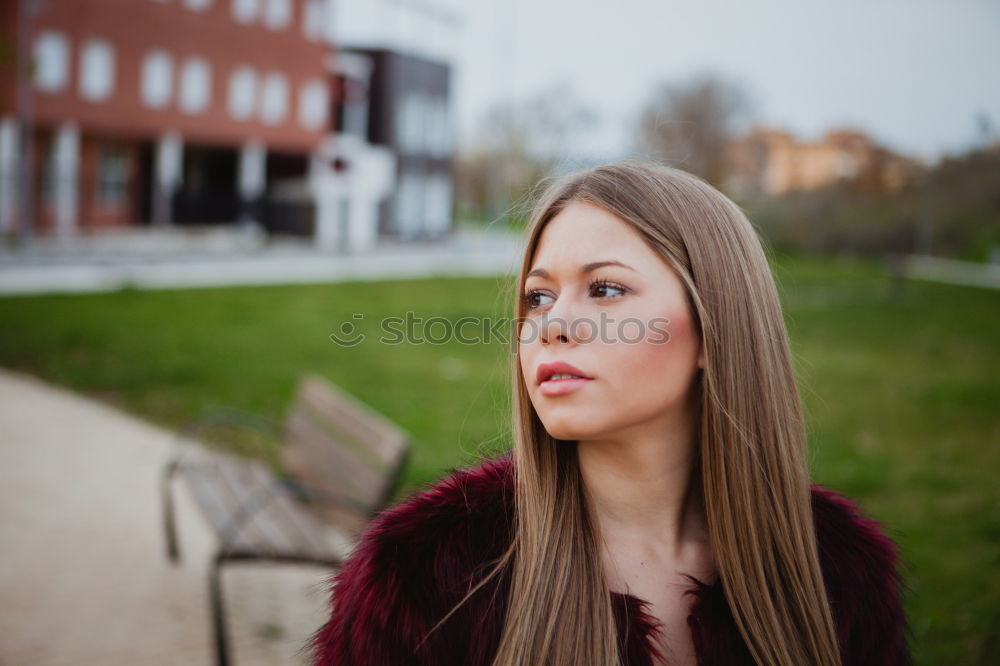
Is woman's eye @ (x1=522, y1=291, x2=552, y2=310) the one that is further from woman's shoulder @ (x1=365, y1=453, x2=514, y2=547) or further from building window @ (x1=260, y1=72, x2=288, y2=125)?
building window @ (x1=260, y1=72, x2=288, y2=125)

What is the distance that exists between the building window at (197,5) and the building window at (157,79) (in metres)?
1.95

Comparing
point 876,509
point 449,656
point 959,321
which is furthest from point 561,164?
point 959,321

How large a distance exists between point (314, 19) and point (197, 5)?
530cm

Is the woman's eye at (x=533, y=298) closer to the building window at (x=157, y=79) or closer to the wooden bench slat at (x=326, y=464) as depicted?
the wooden bench slat at (x=326, y=464)

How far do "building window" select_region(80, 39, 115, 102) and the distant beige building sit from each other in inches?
797

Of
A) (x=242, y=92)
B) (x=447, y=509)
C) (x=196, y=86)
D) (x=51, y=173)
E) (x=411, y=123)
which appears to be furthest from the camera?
(x=411, y=123)

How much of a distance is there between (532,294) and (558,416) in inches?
11.1

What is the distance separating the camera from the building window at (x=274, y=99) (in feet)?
110

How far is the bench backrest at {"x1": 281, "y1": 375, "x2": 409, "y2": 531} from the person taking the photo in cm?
386

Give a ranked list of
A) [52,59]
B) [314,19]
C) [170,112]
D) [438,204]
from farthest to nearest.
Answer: [438,204] < [314,19] < [170,112] < [52,59]

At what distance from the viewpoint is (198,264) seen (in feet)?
73.9

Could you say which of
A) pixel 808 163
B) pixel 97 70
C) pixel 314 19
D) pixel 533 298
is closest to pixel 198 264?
pixel 97 70

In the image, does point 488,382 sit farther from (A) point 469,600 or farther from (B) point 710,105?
(B) point 710,105

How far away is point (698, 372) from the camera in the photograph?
178cm
